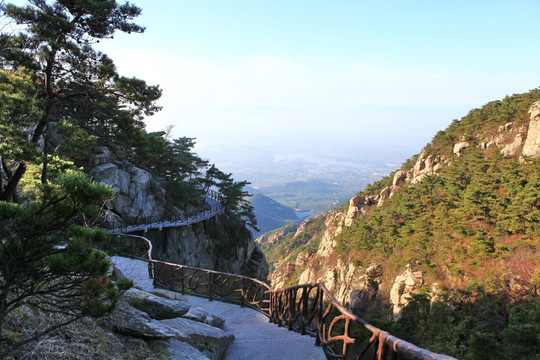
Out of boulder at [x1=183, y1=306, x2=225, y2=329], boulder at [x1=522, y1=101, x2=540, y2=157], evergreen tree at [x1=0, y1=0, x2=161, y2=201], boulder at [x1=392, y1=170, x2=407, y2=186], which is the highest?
boulder at [x1=522, y1=101, x2=540, y2=157]

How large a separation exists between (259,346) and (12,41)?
7654 millimetres

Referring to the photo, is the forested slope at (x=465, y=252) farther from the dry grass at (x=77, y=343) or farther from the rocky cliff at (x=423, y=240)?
the dry grass at (x=77, y=343)

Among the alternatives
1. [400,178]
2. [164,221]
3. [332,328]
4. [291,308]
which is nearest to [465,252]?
[291,308]

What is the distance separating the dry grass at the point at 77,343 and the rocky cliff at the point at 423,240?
49.7ft

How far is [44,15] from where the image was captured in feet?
22.3

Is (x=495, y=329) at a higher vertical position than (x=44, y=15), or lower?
A: lower

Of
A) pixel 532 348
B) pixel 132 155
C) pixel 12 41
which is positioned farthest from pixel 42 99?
pixel 532 348

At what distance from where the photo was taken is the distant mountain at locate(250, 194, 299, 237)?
137538 mm

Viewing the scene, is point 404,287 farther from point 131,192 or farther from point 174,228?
point 131,192

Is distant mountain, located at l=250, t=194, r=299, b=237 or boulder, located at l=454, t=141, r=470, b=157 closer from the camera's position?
boulder, located at l=454, t=141, r=470, b=157

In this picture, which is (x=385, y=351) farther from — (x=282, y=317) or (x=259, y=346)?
(x=282, y=317)

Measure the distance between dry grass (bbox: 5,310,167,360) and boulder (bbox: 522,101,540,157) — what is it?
2521 centimetres

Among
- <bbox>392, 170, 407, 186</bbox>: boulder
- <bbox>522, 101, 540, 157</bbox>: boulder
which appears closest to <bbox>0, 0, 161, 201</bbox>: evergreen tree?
<bbox>522, 101, 540, 157</bbox>: boulder

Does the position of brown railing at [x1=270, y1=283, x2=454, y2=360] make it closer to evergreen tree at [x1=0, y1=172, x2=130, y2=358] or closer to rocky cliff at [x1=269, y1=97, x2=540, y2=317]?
evergreen tree at [x1=0, y1=172, x2=130, y2=358]
